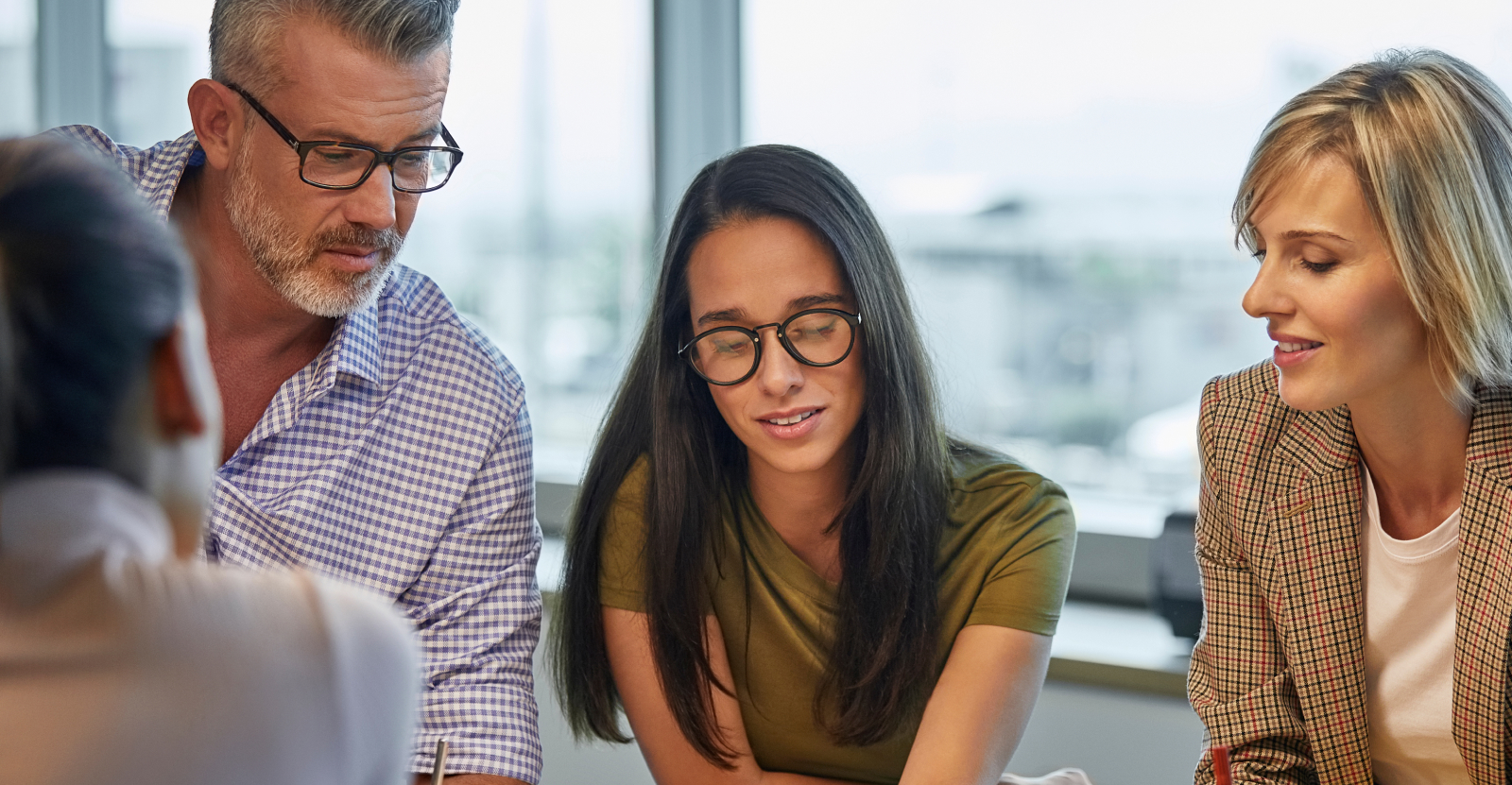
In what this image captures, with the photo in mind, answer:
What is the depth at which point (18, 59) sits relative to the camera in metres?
4.15

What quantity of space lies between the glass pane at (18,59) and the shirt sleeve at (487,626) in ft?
10.2

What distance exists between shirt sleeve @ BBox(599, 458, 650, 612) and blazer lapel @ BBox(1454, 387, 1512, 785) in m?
1.02

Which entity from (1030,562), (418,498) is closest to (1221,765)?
(1030,562)

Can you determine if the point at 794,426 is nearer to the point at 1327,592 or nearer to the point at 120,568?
the point at 1327,592

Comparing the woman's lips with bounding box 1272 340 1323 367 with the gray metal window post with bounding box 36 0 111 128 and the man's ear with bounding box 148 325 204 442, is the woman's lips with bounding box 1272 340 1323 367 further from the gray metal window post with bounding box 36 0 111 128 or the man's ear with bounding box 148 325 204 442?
the gray metal window post with bounding box 36 0 111 128

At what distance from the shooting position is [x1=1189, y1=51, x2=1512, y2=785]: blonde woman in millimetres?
1426

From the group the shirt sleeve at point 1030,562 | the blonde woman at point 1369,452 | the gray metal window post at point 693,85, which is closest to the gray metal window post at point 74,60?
the gray metal window post at point 693,85

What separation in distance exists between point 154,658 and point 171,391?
16cm

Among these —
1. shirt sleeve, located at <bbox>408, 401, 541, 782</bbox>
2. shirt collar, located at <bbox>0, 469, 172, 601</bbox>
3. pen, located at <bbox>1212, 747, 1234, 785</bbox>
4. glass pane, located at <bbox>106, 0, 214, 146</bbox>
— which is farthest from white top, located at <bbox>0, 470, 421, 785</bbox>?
glass pane, located at <bbox>106, 0, 214, 146</bbox>

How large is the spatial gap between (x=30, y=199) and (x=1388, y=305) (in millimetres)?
1306

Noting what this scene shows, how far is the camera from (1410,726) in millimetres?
1569

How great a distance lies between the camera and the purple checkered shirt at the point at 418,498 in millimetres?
1730

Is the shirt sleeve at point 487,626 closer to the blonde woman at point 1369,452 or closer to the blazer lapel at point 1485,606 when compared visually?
the blonde woman at point 1369,452

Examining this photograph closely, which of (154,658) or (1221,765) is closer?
(154,658)
